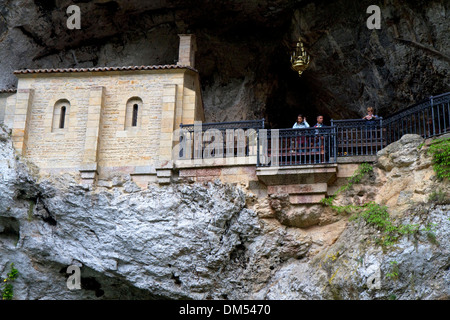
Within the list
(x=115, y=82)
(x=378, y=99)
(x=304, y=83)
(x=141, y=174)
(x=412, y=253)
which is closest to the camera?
(x=412, y=253)

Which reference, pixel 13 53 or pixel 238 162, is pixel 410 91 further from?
pixel 13 53

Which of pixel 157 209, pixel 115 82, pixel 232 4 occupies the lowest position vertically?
pixel 157 209

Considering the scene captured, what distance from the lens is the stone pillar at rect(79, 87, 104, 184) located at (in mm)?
17250

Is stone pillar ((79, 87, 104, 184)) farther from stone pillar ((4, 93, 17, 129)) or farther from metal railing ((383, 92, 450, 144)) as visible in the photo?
metal railing ((383, 92, 450, 144))

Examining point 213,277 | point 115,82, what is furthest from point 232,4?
point 213,277

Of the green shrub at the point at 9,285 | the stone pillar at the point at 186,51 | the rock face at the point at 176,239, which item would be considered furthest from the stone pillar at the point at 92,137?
the green shrub at the point at 9,285

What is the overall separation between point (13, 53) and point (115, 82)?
4401 mm

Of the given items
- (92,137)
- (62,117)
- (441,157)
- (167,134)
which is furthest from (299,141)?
(62,117)

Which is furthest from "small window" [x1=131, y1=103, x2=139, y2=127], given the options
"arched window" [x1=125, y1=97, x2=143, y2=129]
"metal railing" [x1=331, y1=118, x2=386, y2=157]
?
"metal railing" [x1=331, y1=118, x2=386, y2=157]

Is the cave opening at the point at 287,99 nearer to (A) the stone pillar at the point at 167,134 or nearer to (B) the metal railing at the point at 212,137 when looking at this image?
(B) the metal railing at the point at 212,137

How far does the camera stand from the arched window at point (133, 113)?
59.3 feet

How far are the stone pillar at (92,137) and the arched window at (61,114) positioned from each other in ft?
2.40

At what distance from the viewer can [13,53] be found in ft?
69.0

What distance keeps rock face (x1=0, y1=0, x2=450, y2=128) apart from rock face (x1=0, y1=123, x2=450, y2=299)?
4.25m
